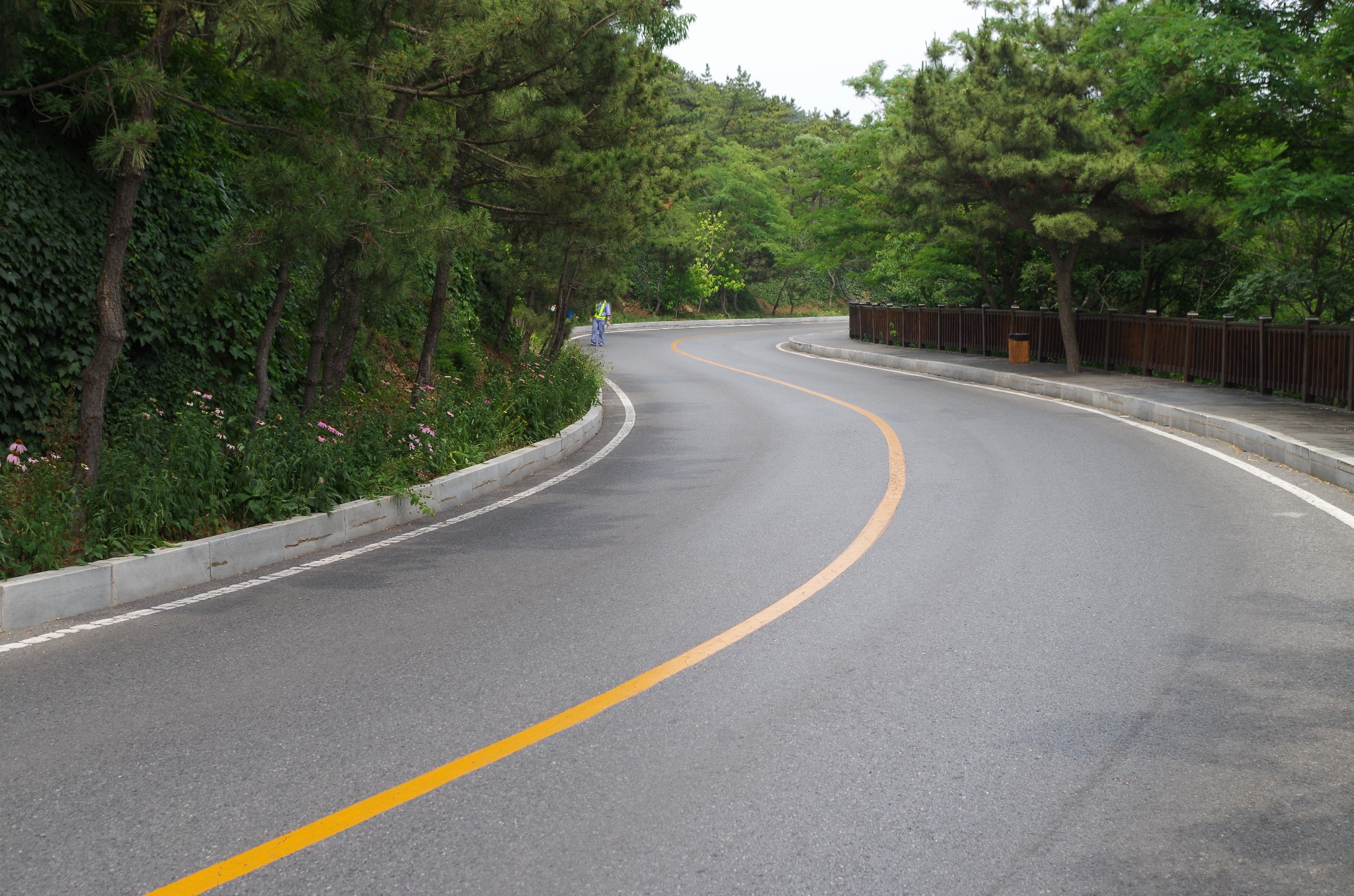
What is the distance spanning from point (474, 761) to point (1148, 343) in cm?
2062

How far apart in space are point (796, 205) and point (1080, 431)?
5984 centimetres

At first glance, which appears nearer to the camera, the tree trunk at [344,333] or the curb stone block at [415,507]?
the curb stone block at [415,507]

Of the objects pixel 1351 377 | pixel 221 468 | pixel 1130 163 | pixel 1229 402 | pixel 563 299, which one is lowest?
pixel 1229 402

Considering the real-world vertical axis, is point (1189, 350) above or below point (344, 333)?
below

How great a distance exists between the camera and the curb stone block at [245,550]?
24.1 ft

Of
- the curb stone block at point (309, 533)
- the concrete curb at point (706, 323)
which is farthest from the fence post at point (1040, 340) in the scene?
the concrete curb at point (706, 323)

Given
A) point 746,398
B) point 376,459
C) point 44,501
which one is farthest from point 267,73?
point 746,398

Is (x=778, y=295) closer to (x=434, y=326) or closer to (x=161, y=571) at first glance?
(x=434, y=326)

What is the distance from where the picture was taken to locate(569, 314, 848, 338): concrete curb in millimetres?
51719

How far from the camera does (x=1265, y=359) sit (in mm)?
17969

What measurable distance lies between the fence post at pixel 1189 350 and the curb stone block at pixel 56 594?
1882 cm

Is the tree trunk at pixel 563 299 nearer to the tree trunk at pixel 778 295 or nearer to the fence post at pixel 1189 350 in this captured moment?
the fence post at pixel 1189 350

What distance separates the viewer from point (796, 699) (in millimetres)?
4977

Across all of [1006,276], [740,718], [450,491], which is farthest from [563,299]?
[1006,276]
